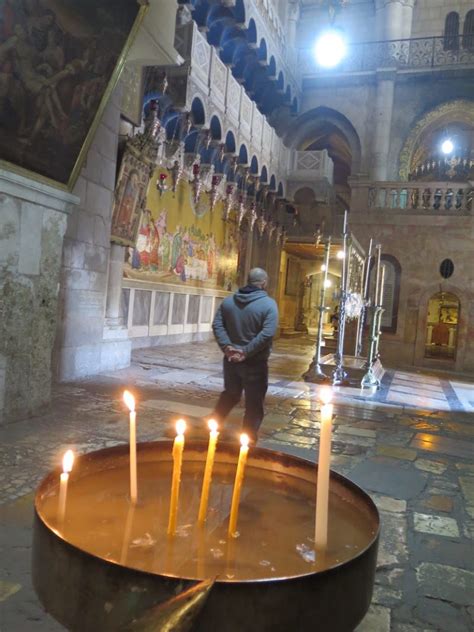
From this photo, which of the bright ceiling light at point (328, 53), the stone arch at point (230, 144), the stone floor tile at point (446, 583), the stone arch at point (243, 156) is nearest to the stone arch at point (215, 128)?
the stone arch at point (230, 144)

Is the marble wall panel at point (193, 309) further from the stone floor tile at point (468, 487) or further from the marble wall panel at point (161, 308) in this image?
the stone floor tile at point (468, 487)

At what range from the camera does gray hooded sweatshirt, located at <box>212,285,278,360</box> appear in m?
4.19

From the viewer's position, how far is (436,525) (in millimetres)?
3229

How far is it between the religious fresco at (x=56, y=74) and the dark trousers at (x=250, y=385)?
2.76m

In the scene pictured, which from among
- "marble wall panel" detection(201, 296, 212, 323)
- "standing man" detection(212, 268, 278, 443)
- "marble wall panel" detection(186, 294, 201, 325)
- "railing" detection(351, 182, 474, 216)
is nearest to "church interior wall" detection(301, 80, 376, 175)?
"railing" detection(351, 182, 474, 216)

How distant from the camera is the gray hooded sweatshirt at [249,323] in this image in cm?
419

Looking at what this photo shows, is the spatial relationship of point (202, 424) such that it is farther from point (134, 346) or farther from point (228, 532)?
point (134, 346)

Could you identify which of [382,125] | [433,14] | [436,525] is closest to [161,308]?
[436,525]

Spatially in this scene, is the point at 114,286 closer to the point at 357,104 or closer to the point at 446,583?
the point at 446,583

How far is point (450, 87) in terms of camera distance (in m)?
19.2

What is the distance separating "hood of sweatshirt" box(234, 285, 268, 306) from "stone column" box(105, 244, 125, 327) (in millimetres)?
5015

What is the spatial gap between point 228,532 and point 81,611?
466 mm

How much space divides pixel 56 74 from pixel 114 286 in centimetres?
484

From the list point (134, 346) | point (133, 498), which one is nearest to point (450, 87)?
point (134, 346)
